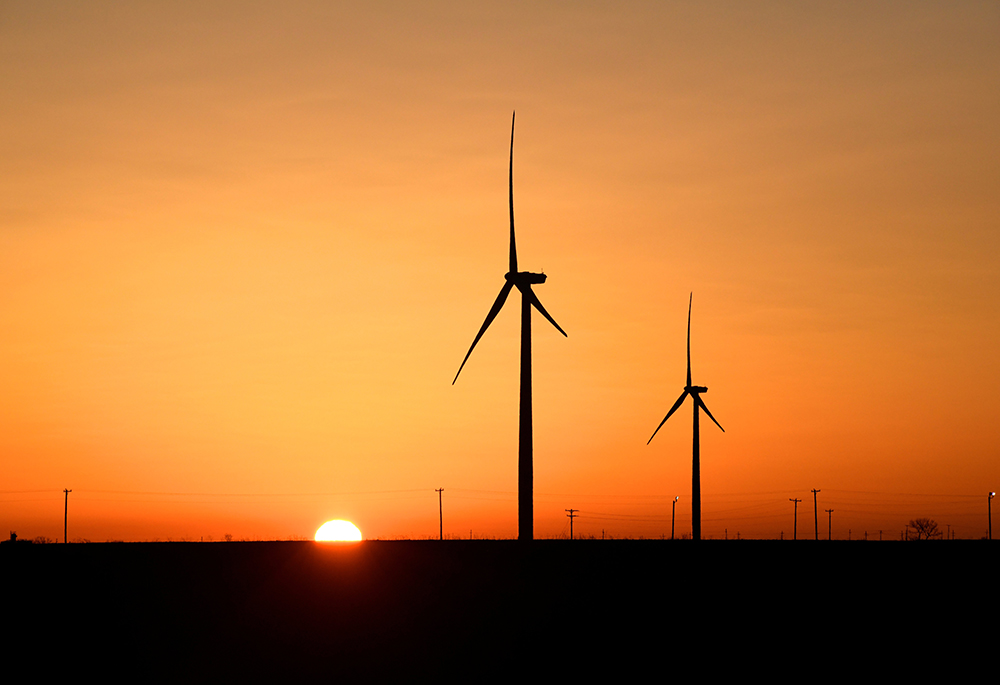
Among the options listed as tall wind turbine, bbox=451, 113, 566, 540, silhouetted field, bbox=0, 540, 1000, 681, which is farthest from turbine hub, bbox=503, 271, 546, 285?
silhouetted field, bbox=0, 540, 1000, 681

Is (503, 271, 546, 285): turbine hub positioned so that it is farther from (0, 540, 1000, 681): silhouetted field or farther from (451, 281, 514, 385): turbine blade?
(0, 540, 1000, 681): silhouetted field

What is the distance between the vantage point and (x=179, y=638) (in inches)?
2093

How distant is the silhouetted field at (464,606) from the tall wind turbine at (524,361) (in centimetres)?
494

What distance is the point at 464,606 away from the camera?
2298 inches

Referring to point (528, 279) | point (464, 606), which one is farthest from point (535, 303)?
point (464, 606)

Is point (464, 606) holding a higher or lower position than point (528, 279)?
lower

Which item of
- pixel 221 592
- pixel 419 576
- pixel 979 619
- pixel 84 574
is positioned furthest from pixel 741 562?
pixel 84 574

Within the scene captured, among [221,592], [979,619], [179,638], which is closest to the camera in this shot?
[179,638]

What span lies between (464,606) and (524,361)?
2958cm

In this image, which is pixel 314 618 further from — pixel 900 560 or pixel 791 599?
pixel 900 560

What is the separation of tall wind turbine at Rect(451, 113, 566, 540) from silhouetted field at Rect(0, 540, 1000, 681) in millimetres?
4944

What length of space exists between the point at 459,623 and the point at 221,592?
14.4m

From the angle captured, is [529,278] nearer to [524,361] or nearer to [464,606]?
[524,361]

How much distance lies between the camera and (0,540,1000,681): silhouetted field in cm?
5034
